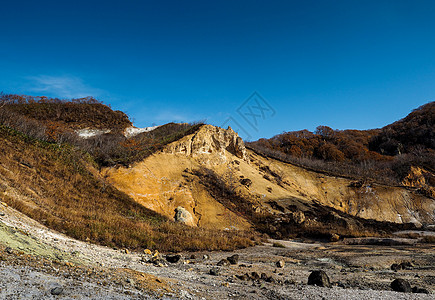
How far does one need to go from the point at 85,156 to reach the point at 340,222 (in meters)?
23.1

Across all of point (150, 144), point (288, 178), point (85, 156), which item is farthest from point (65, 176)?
point (288, 178)

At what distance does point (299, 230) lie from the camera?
65.0 ft

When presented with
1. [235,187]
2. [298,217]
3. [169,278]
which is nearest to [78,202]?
[169,278]

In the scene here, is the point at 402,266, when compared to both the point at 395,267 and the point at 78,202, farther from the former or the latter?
the point at 78,202

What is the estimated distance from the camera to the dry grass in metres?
9.64

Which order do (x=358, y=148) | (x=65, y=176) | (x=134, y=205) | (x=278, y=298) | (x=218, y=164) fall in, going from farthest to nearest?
(x=358, y=148) → (x=218, y=164) → (x=134, y=205) → (x=65, y=176) → (x=278, y=298)

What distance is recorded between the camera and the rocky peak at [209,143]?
84.9 ft

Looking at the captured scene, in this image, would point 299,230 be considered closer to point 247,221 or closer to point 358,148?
point 247,221

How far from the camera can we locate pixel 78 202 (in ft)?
45.0

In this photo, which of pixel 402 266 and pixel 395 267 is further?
pixel 402 266

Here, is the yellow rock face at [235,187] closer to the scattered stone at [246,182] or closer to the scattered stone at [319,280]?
the scattered stone at [246,182]

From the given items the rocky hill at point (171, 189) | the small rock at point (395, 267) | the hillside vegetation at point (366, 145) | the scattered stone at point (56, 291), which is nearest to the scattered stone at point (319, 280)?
the small rock at point (395, 267)

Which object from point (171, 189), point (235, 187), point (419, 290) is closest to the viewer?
point (419, 290)

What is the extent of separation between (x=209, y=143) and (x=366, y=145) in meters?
60.3
